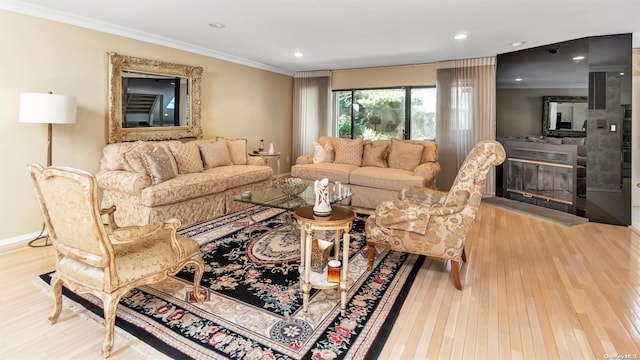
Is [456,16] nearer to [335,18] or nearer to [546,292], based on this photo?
[335,18]

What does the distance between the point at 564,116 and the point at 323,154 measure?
3580 millimetres

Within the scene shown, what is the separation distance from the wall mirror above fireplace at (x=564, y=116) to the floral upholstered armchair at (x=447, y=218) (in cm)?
310

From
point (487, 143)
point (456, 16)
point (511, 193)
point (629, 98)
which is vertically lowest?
point (511, 193)

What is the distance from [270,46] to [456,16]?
2711 mm

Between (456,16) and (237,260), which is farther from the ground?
(456,16)

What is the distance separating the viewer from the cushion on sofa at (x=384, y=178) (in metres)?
4.81

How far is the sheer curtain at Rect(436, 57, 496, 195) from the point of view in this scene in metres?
6.02

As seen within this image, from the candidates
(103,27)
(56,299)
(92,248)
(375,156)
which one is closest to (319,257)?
(92,248)

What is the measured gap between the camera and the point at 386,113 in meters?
7.14

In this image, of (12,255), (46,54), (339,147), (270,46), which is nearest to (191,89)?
(270,46)

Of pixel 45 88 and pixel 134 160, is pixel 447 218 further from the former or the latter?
pixel 45 88

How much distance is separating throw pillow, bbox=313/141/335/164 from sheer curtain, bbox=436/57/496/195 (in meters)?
2.12

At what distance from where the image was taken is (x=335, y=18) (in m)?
3.79

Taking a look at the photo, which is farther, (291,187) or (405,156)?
(405,156)
